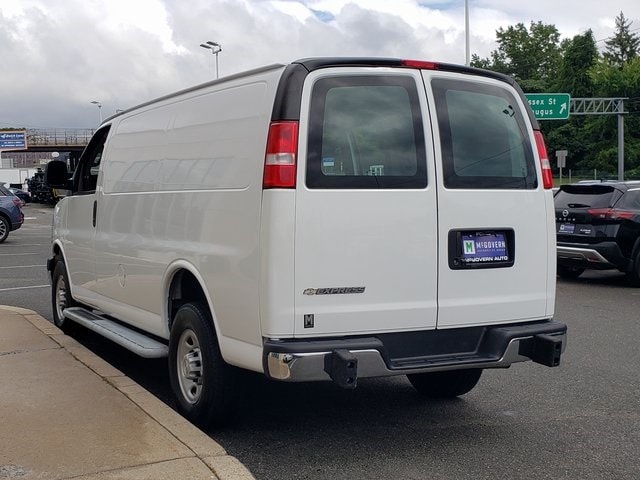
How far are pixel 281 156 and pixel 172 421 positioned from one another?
1.75 m

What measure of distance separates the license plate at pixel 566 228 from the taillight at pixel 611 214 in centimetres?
37

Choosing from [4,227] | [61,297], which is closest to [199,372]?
[61,297]

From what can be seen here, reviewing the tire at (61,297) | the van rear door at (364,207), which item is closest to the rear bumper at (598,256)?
the tire at (61,297)

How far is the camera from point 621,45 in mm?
89625

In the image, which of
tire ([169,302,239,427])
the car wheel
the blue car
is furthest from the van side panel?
the blue car

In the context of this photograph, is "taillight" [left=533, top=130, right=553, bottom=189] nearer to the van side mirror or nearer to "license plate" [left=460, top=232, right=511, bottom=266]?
"license plate" [left=460, top=232, right=511, bottom=266]

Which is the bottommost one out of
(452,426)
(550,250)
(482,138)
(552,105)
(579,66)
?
(452,426)

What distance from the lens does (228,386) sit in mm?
4797

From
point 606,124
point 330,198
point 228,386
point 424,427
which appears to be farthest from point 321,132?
point 606,124

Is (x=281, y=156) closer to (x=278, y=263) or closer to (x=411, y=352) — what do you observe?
(x=278, y=263)

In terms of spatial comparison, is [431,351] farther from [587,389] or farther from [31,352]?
[31,352]

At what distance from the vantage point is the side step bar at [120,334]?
221 inches

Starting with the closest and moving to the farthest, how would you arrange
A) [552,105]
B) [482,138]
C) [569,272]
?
[482,138]
[569,272]
[552,105]

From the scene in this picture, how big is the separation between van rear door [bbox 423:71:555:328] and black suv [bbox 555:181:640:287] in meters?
7.82
